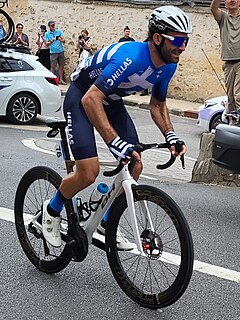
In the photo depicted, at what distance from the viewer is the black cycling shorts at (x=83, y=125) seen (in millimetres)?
4676

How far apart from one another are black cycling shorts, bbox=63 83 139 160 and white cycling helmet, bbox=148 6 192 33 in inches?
27.9

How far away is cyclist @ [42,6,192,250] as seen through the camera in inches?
174

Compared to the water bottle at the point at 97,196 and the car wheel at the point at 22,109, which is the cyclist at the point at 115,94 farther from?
the car wheel at the point at 22,109

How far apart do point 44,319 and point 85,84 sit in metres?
1.60

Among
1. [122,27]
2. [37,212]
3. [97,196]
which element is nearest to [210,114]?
[122,27]

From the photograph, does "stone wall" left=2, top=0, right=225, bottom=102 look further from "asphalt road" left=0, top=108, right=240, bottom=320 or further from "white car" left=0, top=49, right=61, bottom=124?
"asphalt road" left=0, top=108, right=240, bottom=320

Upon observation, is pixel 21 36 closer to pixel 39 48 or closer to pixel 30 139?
pixel 39 48

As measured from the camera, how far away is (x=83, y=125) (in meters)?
4.73

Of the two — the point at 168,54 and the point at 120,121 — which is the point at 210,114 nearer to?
the point at 120,121

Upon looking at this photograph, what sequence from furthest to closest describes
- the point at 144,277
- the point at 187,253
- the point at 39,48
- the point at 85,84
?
the point at 39,48
the point at 85,84
the point at 144,277
the point at 187,253

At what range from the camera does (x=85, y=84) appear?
4.87 metres

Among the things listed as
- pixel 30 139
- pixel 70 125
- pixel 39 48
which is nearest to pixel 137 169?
pixel 70 125

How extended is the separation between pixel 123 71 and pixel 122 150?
51cm

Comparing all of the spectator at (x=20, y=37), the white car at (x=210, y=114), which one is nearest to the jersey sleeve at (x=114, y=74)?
the white car at (x=210, y=114)
